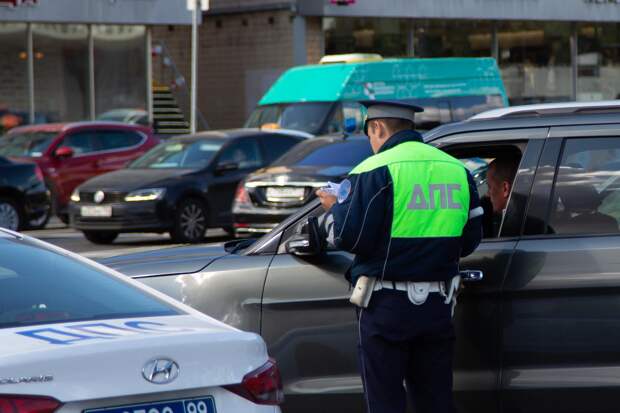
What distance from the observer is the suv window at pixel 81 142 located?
22.6m

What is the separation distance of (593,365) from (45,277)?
2315 millimetres

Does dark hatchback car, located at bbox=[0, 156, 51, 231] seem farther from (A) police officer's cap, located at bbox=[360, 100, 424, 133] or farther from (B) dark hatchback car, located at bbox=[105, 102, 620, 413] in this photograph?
(A) police officer's cap, located at bbox=[360, 100, 424, 133]

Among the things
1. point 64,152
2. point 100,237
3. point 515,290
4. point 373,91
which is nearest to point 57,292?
point 515,290

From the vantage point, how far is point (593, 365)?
230 inches

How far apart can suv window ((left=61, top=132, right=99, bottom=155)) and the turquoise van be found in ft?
9.16

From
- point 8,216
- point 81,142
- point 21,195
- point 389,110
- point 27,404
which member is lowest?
point 8,216

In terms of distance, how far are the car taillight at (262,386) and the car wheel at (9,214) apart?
1585 cm

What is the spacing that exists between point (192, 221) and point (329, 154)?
2.69m

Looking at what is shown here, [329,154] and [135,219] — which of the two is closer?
[329,154]

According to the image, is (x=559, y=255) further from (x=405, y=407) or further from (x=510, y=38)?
(x=510, y=38)

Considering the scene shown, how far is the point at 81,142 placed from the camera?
22.9 metres

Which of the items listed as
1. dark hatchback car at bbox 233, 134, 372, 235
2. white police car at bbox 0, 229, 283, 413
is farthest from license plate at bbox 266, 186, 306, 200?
white police car at bbox 0, 229, 283, 413

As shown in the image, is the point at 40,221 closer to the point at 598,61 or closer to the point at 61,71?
the point at 61,71

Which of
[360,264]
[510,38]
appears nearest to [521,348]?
[360,264]
